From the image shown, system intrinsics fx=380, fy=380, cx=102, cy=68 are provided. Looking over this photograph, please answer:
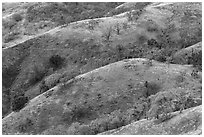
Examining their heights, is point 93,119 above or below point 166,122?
below

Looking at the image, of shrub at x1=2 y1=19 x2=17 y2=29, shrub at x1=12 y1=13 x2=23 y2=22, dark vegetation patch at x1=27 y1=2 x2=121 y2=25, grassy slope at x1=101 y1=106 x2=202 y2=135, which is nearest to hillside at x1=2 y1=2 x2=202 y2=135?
shrub at x1=2 y1=19 x2=17 y2=29

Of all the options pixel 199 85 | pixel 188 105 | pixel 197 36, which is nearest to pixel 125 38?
pixel 197 36

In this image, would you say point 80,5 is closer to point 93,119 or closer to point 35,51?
point 35,51

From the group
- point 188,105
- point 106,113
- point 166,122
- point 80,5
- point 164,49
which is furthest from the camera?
point 80,5

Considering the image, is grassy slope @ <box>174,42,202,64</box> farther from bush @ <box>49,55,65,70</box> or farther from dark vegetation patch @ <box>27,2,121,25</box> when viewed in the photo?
dark vegetation patch @ <box>27,2,121,25</box>

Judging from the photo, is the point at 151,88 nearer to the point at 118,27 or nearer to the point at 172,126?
the point at 172,126

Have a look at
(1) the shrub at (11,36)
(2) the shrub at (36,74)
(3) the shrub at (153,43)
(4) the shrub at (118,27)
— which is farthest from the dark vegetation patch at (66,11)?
(2) the shrub at (36,74)

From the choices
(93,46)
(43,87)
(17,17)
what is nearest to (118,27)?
(93,46)
